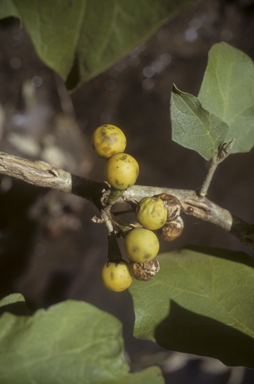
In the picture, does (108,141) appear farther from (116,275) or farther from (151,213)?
(116,275)

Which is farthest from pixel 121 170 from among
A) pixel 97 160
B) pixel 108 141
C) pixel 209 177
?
pixel 97 160

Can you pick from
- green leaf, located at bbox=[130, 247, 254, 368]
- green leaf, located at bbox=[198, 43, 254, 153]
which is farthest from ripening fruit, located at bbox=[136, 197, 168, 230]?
green leaf, located at bbox=[198, 43, 254, 153]

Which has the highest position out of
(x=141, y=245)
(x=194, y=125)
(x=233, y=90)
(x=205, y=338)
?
(x=233, y=90)

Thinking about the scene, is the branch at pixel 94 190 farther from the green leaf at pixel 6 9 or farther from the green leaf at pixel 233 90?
the green leaf at pixel 6 9

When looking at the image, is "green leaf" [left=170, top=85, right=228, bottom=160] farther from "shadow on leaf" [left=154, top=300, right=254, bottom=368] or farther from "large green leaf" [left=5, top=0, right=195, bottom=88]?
"shadow on leaf" [left=154, top=300, right=254, bottom=368]

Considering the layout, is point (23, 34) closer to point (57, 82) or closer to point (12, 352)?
point (57, 82)

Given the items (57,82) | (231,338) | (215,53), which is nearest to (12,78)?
(57,82)

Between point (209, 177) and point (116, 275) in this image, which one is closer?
point (116, 275)

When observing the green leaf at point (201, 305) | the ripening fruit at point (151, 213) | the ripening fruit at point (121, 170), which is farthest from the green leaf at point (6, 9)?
the green leaf at point (201, 305)
